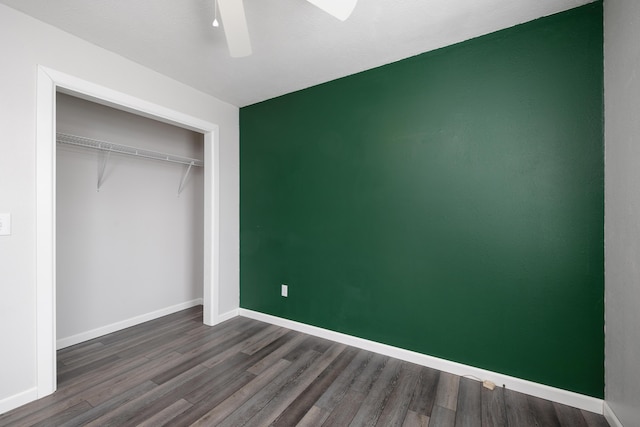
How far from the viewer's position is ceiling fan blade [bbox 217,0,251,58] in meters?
1.26

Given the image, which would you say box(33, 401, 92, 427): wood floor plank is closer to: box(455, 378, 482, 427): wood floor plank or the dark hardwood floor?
the dark hardwood floor

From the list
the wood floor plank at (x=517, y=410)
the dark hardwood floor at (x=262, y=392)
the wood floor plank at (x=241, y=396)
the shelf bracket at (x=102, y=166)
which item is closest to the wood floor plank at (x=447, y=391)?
the dark hardwood floor at (x=262, y=392)

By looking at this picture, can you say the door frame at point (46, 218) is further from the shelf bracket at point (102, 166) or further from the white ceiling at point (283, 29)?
the shelf bracket at point (102, 166)

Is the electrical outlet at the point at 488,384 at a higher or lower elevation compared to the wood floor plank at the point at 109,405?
higher

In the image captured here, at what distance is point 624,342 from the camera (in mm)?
1420

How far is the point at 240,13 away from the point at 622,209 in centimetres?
214

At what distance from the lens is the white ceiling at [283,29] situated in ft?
5.51

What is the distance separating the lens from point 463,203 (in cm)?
203

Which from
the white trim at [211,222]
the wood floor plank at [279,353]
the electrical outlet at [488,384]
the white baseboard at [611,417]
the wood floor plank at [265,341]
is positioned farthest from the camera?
the white trim at [211,222]

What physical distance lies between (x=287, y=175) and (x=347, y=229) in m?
0.87

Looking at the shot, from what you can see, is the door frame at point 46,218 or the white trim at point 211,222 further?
the white trim at point 211,222

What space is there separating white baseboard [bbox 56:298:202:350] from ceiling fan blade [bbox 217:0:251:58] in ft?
9.22

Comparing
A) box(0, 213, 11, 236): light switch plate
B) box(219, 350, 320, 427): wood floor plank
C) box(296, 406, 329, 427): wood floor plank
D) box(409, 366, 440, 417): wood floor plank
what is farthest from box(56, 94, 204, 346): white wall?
box(409, 366, 440, 417): wood floor plank

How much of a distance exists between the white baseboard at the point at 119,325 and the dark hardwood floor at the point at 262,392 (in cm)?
9
